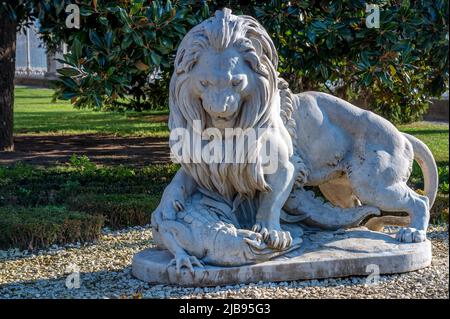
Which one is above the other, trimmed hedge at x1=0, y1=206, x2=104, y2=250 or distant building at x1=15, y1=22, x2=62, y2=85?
distant building at x1=15, y1=22, x2=62, y2=85

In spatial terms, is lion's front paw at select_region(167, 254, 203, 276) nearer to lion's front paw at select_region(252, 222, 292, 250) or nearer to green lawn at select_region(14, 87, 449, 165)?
lion's front paw at select_region(252, 222, 292, 250)

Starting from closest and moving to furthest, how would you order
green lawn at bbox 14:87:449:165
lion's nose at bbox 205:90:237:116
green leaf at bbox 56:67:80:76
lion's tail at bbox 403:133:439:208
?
lion's nose at bbox 205:90:237:116
lion's tail at bbox 403:133:439:208
green leaf at bbox 56:67:80:76
green lawn at bbox 14:87:449:165

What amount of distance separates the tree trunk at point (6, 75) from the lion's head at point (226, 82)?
5.87 meters

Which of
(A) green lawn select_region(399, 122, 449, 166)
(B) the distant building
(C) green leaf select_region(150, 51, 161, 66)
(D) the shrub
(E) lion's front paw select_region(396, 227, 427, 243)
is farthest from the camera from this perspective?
(B) the distant building

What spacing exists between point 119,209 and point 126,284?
231 cm

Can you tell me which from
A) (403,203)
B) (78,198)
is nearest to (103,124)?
(78,198)

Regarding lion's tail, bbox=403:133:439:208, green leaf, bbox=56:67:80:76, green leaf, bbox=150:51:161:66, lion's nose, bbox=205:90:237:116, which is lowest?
lion's tail, bbox=403:133:439:208

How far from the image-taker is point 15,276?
5.23m

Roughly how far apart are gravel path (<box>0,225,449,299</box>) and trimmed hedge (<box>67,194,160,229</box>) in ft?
3.23

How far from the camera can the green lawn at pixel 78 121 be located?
1412 centimetres

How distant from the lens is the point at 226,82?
4340 millimetres

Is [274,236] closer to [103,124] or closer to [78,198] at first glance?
[78,198]

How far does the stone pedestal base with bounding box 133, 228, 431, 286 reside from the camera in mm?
4461

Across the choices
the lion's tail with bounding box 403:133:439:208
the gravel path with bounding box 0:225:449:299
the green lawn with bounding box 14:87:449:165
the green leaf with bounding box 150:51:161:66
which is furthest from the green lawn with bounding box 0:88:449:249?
the lion's tail with bounding box 403:133:439:208
